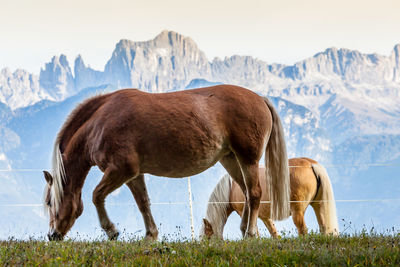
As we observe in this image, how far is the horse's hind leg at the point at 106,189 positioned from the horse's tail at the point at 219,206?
364 centimetres

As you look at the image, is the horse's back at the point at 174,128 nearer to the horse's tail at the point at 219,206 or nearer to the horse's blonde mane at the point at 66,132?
the horse's blonde mane at the point at 66,132

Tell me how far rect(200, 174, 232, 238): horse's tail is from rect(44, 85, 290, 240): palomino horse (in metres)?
2.99

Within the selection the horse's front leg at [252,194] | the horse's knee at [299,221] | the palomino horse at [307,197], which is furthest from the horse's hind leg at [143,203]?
the horse's knee at [299,221]

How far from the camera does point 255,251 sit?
12.6ft

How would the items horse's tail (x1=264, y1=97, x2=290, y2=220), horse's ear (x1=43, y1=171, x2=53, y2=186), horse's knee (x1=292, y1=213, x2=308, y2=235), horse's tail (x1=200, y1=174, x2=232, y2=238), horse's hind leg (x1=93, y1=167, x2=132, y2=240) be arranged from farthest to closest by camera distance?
horse's tail (x1=200, y1=174, x2=232, y2=238)
horse's knee (x1=292, y1=213, x2=308, y2=235)
horse's tail (x1=264, y1=97, x2=290, y2=220)
horse's ear (x1=43, y1=171, x2=53, y2=186)
horse's hind leg (x1=93, y1=167, x2=132, y2=240)

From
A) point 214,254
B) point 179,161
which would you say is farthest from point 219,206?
point 214,254

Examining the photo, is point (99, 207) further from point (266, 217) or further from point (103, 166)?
point (266, 217)

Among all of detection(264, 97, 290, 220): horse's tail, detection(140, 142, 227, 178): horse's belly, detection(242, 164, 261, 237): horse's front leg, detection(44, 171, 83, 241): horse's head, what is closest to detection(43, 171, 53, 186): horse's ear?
detection(44, 171, 83, 241): horse's head

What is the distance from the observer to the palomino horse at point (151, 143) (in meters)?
5.42

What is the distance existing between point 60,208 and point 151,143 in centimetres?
143

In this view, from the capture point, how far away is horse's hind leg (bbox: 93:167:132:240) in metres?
5.30

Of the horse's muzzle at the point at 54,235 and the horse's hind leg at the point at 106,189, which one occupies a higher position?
the horse's hind leg at the point at 106,189

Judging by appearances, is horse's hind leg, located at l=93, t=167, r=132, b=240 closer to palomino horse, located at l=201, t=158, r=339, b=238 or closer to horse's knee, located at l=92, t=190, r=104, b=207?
horse's knee, located at l=92, t=190, r=104, b=207

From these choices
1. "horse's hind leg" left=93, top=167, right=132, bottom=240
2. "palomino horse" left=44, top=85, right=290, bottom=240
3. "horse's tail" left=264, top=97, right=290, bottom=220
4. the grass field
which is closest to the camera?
the grass field
